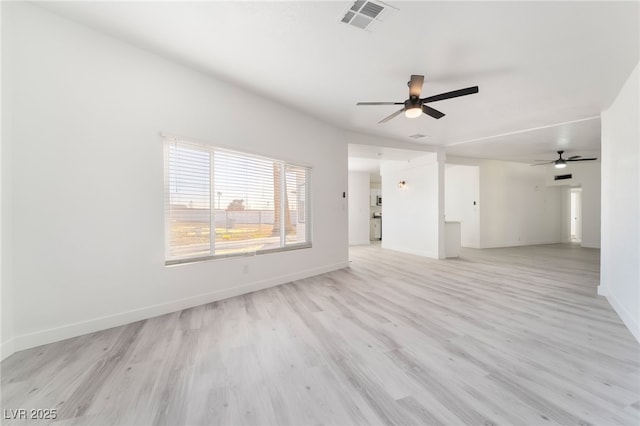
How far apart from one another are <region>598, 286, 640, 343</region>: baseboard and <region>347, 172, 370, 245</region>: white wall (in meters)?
6.80

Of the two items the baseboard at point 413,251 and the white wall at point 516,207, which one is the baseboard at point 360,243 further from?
the white wall at point 516,207

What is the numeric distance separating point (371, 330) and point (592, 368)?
1712 mm

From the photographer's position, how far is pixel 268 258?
408 cm

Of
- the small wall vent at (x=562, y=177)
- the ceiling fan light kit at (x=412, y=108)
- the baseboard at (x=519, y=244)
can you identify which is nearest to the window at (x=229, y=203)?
the ceiling fan light kit at (x=412, y=108)

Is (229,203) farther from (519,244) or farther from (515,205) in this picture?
(519,244)

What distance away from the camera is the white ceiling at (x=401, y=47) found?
2.12 m

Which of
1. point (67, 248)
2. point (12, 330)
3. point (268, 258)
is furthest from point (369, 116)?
point (12, 330)

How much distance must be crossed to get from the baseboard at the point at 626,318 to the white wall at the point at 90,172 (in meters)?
4.59

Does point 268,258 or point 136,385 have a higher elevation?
point 268,258

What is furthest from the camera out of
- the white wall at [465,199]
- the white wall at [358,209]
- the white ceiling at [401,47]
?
the white wall at [358,209]

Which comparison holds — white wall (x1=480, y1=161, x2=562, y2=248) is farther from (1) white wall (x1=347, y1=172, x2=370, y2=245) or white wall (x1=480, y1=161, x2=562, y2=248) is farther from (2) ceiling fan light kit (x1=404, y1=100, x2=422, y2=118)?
(2) ceiling fan light kit (x1=404, y1=100, x2=422, y2=118)

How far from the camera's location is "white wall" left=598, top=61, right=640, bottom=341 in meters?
2.64

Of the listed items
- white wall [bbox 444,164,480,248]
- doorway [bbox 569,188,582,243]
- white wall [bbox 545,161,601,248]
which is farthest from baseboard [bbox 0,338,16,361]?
doorway [bbox 569,188,582,243]

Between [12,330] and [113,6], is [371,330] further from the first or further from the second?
[113,6]
